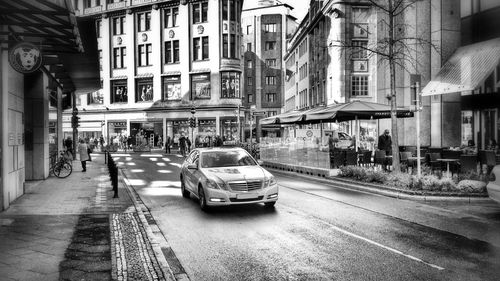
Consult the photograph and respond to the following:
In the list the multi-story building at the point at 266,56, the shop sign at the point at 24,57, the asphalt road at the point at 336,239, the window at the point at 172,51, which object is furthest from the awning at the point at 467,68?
the multi-story building at the point at 266,56

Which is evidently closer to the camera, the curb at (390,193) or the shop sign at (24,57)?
the shop sign at (24,57)

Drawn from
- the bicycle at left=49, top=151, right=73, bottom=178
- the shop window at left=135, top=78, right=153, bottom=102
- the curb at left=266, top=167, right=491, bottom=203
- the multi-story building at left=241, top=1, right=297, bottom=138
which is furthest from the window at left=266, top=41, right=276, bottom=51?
the curb at left=266, top=167, right=491, bottom=203

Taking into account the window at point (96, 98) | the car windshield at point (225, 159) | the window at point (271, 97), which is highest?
the window at point (271, 97)

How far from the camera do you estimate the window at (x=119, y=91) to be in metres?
58.6

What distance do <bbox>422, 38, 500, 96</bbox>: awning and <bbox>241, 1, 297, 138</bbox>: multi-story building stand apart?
5767 centimetres

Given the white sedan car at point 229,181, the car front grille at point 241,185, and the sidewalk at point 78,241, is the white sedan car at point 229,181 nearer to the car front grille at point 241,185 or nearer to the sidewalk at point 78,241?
the car front grille at point 241,185

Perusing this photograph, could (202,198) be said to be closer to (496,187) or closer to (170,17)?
(496,187)

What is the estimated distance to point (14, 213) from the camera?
10414mm

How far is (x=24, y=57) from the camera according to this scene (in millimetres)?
10211

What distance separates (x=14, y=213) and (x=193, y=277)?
6406 mm

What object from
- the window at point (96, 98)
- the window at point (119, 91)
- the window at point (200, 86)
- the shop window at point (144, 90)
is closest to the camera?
the window at point (200, 86)

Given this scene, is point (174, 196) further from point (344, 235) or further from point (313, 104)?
point (313, 104)

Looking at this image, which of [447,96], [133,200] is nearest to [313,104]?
[447,96]

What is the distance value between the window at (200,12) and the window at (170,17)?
243cm
